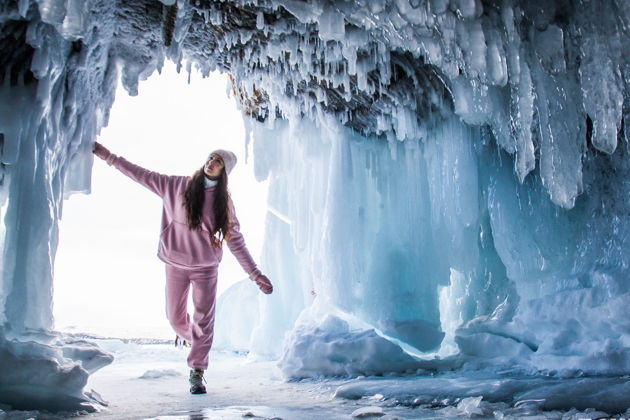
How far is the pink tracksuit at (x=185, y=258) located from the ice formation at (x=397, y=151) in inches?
25.6

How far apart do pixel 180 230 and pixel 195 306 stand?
0.63 meters

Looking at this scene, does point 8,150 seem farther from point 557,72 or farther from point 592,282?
point 592,282

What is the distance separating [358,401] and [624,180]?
3.73 meters

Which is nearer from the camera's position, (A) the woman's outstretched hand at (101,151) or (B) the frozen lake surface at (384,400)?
(B) the frozen lake surface at (384,400)

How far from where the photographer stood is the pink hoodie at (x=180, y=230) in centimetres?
385

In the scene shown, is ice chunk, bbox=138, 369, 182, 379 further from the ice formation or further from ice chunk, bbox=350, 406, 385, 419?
ice chunk, bbox=350, 406, 385, 419

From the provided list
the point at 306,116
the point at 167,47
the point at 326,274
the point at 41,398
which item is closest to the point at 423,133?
the point at 306,116

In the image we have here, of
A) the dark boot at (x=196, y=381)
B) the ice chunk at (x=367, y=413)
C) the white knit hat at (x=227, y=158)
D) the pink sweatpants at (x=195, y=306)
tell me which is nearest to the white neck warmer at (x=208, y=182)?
the white knit hat at (x=227, y=158)

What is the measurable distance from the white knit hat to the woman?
13mm

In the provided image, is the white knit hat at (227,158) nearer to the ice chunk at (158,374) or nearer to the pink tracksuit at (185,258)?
the pink tracksuit at (185,258)

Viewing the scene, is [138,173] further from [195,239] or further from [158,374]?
[158,374]

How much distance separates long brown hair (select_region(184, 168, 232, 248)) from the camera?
381cm

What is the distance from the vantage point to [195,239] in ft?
12.6

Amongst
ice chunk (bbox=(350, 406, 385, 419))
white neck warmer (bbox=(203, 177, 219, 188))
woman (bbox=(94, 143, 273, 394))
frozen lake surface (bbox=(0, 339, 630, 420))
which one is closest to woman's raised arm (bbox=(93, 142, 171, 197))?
woman (bbox=(94, 143, 273, 394))
